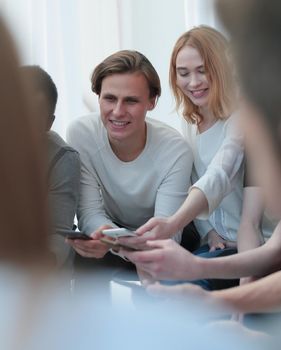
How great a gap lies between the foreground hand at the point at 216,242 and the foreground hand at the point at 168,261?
346mm

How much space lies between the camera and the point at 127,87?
6.04 ft

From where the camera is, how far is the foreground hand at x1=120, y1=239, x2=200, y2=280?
1.35 meters

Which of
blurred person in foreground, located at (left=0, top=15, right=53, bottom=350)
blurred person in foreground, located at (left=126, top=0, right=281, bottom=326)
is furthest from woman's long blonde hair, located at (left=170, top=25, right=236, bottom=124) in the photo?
blurred person in foreground, located at (left=0, top=15, right=53, bottom=350)

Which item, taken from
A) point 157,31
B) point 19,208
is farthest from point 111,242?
point 157,31

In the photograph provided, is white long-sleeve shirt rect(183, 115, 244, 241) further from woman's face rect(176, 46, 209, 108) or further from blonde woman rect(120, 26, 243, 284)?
woman's face rect(176, 46, 209, 108)

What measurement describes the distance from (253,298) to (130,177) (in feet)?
2.71

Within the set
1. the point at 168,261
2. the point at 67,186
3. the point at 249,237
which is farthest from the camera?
the point at 67,186

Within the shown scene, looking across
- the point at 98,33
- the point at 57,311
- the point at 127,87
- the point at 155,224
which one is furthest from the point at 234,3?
the point at 98,33

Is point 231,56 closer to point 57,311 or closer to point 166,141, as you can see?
point 57,311

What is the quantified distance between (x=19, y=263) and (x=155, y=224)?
3.73ft

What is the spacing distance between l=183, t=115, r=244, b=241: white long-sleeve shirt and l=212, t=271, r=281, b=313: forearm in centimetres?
59

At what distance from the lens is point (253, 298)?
1097 millimetres

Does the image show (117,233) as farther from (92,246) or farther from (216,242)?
(216,242)

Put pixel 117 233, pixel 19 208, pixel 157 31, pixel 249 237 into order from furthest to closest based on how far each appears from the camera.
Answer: pixel 157 31 → pixel 249 237 → pixel 117 233 → pixel 19 208
